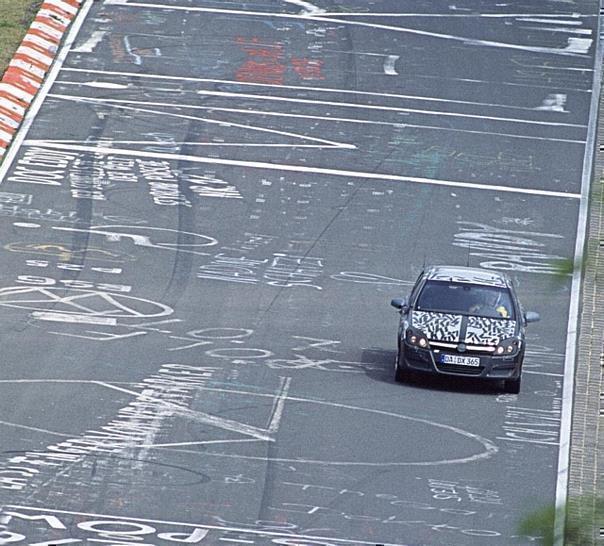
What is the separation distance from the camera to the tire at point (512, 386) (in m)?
20.0

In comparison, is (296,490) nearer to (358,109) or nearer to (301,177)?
(301,177)

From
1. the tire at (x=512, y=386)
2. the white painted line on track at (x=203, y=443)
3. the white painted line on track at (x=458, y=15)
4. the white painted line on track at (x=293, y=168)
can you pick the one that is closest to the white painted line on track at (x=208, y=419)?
the white painted line on track at (x=203, y=443)

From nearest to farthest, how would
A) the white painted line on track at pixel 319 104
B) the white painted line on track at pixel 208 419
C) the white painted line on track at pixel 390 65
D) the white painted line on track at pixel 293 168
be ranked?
the white painted line on track at pixel 208 419
the white painted line on track at pixel 293 168
the white painted line on track at pixel 319 104
the white painted line on track at pixel 390 65

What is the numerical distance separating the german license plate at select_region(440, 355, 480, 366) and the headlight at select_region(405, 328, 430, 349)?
27 centimetres

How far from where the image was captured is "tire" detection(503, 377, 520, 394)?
20.0 meters

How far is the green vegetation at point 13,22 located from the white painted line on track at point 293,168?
4018mm

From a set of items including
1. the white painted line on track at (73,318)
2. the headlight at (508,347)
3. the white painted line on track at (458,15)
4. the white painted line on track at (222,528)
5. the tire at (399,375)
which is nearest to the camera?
the white painted line on track at (222,528)

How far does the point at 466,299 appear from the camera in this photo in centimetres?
2056

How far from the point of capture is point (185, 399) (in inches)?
748

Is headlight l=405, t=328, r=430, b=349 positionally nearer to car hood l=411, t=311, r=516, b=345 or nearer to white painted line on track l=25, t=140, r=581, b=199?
car hood l=411, t=311, r=516, b=345

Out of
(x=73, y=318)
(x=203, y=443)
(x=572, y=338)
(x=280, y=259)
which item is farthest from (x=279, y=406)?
(x=280, y=259)

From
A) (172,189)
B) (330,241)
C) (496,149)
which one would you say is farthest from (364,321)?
(496,149)

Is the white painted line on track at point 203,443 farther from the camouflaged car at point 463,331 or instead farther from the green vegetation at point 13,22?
the green vegetation at point 13,22

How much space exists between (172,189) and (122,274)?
4.18 m
